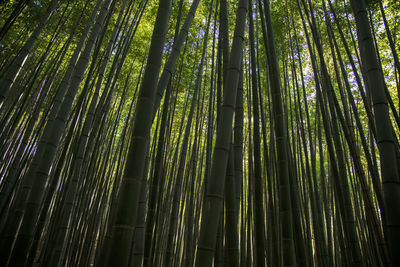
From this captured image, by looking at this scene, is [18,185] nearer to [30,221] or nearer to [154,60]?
[30,221]

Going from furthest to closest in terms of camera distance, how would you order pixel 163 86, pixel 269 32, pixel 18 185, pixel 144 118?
pixel 18 185 → pixel 269 32 → pixel 163 86 → pixel 144 118

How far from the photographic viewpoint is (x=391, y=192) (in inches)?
45.9

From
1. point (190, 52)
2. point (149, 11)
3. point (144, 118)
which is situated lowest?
point (144, 118)

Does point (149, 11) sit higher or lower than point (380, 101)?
higher

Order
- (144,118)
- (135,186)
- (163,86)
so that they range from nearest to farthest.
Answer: (135,186) < (144,118) < (163,86)

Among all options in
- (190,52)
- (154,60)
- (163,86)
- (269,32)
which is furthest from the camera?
(190,52)

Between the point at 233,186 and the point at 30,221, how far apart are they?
1372 millimetres

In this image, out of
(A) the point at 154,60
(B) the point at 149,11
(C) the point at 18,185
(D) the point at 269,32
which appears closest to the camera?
(A) the point at 154,60

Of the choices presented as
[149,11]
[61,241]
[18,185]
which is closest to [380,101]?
[61,241]

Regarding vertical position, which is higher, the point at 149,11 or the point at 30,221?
the point at 149,11

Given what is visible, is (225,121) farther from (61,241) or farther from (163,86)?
(61,241)

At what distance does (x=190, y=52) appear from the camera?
546 centimetres

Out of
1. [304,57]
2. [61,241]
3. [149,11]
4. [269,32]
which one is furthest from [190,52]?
[61,241]

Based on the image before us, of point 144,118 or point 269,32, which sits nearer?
point 144,118
